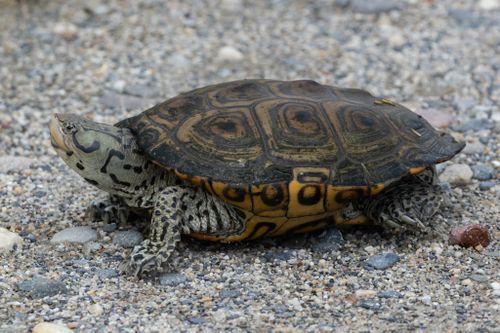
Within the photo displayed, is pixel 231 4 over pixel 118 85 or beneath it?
over

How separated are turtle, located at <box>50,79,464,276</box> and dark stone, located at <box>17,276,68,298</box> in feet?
1.32

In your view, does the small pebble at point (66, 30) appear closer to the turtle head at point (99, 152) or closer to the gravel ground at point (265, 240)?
the gravel ground at point (265, 240)

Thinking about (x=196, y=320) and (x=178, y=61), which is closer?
(x=196, y=320)

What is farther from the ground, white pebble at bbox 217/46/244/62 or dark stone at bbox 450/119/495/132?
white pebble at bbox 217/46/244/62

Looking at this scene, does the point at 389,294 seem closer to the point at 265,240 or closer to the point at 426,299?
the point at 426,299

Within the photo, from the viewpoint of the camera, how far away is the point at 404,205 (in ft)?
16.2

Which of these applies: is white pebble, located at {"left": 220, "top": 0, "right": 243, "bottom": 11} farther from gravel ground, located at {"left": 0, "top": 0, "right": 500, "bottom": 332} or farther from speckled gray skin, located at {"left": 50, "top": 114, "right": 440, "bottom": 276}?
speckled gray skin, located at {"left": 50, "top": 114, "right": 440, "bottom": 276}

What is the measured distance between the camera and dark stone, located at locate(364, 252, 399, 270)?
4622mm

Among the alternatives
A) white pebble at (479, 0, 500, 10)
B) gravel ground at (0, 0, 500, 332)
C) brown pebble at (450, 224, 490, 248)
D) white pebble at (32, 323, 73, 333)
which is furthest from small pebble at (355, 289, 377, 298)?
white pebble at (479, 0, 500, 10)

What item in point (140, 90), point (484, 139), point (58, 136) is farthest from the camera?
point (140, 90)

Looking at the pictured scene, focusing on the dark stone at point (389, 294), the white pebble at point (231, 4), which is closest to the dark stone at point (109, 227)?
the dark stone at point (389, 294)

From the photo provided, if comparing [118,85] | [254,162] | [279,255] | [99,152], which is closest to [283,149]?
A: [254,162]

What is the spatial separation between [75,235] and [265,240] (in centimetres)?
116

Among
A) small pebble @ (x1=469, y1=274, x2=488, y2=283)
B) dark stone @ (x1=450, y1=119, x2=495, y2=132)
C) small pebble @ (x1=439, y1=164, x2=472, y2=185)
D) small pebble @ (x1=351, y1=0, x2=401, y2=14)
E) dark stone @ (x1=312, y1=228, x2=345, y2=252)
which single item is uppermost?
small pebble @ (x1=351, y1=0, x2=401, y2=14)
